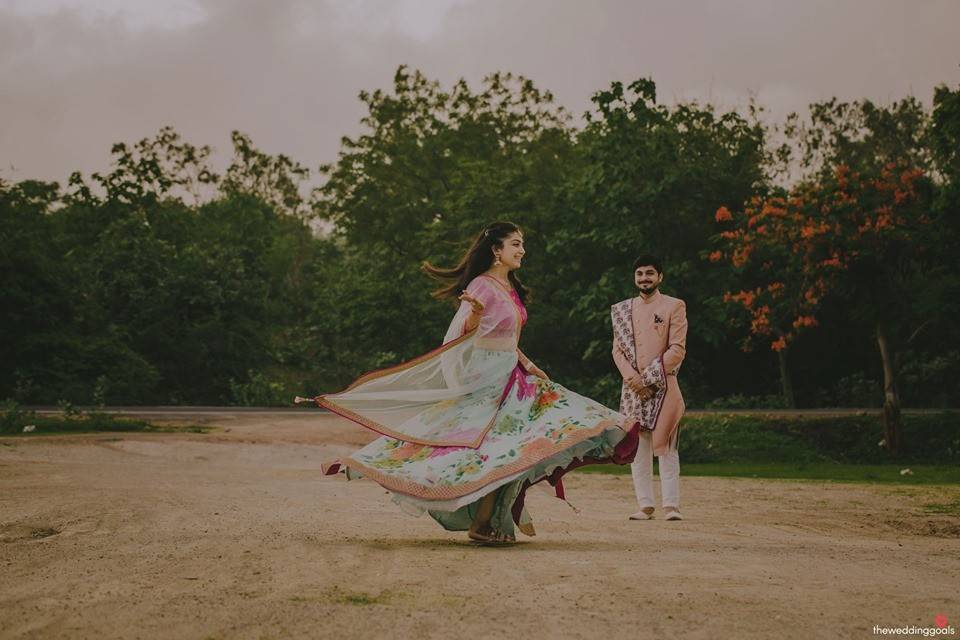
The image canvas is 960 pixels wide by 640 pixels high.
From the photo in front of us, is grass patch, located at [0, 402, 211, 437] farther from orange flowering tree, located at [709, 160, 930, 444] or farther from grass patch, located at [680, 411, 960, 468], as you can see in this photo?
orange flowering tree, located at [709, 160, 930, 444]

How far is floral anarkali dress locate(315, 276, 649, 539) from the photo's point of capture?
24.2 feet

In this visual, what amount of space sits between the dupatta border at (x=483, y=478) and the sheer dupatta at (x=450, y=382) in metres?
0.42

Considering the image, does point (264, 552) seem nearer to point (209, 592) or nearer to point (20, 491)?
point (209, 592)

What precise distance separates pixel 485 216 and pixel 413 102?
12094mm

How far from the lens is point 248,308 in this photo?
33.6 m

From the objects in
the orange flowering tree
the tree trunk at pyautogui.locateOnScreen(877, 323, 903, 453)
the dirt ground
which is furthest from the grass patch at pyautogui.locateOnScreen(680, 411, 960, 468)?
the dirt ground

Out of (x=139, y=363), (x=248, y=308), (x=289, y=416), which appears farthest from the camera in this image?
(x=248, y=308)

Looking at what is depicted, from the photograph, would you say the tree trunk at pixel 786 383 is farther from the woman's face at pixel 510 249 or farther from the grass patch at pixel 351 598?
the grass patch at pixel 351 598

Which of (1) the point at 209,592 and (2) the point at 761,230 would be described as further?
(2) the point at 761,230

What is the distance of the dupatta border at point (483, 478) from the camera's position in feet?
23.9

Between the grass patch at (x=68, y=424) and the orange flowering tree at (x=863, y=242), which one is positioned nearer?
the orange flowering tree at (x=863, y=242)

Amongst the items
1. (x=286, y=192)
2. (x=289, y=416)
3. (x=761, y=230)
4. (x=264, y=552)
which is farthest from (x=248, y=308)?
(x=264, y=552)

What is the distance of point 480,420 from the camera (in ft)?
25.3

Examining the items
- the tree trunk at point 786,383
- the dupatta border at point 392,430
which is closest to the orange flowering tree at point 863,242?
the tree trunk at point 786,383
